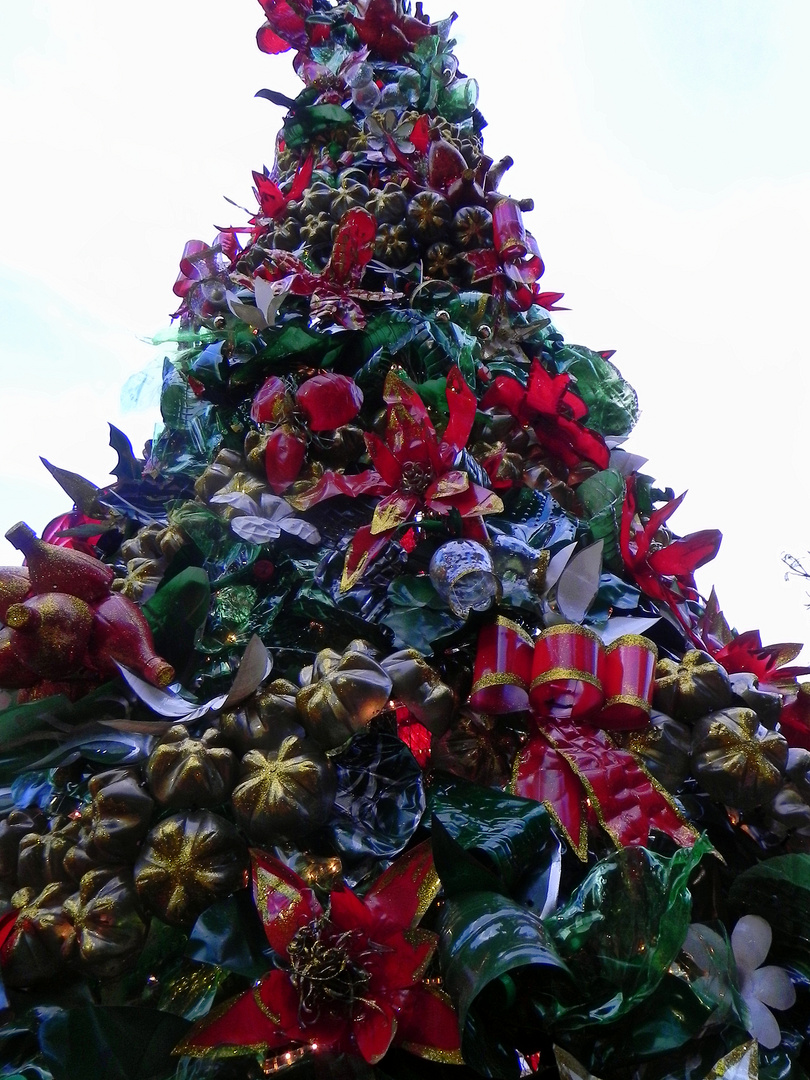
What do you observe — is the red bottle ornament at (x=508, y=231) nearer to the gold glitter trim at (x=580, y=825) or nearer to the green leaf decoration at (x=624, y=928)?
the gold glitter trim at (x=580, y=825)

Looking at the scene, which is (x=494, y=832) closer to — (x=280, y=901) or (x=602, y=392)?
(x=280, y=901)

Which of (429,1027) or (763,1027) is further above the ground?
(429,1027)

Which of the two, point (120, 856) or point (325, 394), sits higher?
point (325, 394)

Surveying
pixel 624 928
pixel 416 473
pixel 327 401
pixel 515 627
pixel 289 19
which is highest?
pixel 289 19

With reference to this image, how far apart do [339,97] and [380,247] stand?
20.1 inches

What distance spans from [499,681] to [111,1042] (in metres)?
Result: 0.33

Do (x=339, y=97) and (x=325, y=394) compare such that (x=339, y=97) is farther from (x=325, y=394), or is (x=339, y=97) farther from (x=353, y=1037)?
(x=353, y=1037)

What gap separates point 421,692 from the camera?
1.90 ft

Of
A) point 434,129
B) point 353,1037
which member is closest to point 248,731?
point 353,1037

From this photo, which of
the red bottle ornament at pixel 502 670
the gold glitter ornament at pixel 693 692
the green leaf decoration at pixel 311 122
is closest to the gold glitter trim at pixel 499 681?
the red bottle ornament at pixel 502 670

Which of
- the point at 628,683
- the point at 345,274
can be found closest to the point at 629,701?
the point at 628,683

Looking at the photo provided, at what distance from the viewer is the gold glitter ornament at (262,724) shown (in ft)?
1.74

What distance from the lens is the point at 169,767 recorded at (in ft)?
1.65

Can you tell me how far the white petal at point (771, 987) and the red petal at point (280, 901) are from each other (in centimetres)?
27
